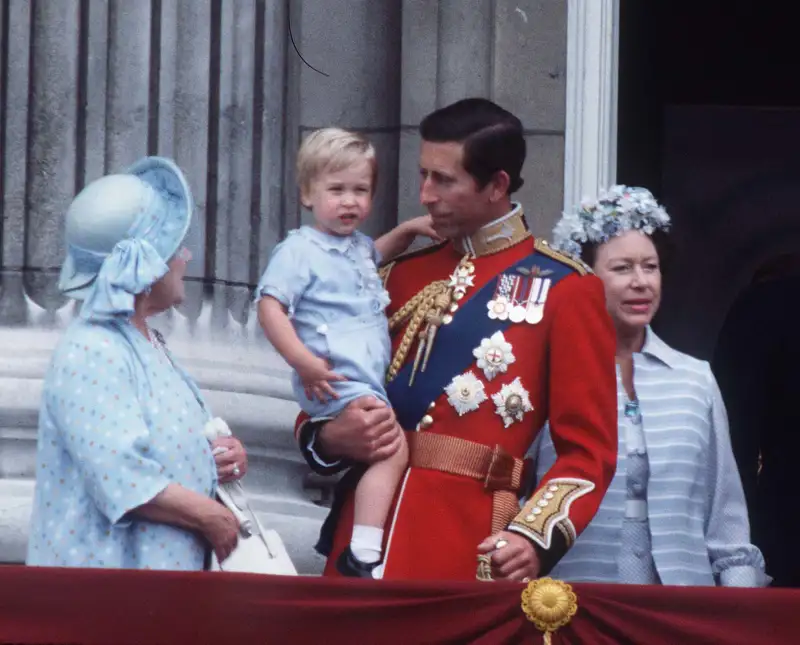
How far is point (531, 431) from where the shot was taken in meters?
4.87

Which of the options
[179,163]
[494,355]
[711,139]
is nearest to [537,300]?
[494,355]

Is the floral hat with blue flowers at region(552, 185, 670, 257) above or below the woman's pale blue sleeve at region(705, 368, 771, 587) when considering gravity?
above

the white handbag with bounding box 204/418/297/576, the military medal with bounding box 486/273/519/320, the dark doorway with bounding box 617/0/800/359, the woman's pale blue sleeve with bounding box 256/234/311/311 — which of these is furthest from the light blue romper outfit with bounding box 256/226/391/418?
the dark doorway with bounding box 617/0/800/359

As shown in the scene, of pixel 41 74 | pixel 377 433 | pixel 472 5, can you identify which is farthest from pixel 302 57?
pixel 377 433

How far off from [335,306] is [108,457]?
80 centimetres

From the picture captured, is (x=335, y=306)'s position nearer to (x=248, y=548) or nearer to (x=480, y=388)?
(x=480, y=388)

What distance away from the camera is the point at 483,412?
485 centimetres

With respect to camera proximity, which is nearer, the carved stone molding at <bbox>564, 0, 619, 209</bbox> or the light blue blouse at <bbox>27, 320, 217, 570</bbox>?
the light blue blouse at <bbox>27, 320, 217, 570</bbox>

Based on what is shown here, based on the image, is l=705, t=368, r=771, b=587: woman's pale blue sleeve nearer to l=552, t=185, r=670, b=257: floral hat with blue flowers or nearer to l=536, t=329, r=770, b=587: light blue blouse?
l=536, t=329, r=770, b=587: light blue blouse

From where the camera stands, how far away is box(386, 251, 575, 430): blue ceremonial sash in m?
4.91

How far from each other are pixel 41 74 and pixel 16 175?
0.27m

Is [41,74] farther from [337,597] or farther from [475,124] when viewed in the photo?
[337,597]

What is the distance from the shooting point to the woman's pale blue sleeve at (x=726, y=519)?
5219 mm

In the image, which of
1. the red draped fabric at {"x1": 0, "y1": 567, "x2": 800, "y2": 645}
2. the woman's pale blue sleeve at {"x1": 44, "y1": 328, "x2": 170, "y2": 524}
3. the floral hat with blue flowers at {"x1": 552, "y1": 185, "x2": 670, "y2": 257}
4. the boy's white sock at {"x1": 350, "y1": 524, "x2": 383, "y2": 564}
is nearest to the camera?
the red draped fabric at {"x1": 0, "y1": 567, "x2": 800, "y2": 645}
